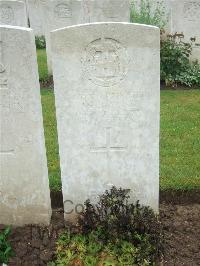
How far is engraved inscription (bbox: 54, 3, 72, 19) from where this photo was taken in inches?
375

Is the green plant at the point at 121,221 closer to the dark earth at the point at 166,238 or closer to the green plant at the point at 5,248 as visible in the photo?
the dark earth at the point at 166,238

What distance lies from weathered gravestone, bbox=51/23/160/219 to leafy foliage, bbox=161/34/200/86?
5131mm

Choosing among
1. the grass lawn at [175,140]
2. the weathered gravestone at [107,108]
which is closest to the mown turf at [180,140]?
the grass lawn at [175,140]

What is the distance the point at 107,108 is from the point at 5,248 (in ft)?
5.02

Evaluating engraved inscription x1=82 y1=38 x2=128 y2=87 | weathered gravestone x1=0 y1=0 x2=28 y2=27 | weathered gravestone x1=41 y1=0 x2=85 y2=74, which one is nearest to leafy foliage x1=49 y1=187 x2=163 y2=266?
engraved inscription x1=82 y1=38 x2=128 y2=87

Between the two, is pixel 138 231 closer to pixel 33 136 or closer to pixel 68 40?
pixel 33 136

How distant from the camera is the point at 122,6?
884cm

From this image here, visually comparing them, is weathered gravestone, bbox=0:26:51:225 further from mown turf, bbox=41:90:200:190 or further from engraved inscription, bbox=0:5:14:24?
engraved inscription, bbox=0:5:14:24

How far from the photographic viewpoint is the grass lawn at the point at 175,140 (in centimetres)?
523

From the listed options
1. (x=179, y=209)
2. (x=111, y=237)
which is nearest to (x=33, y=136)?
(x=111, y=237)

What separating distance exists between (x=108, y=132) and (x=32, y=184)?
0.87m

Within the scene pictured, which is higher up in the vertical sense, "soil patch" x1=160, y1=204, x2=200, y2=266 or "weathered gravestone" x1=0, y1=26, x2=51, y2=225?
"weathered gravestone" x1=0, y1=26, x2=51, y2=225

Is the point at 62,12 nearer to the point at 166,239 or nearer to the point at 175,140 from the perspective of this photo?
the point at 175,140

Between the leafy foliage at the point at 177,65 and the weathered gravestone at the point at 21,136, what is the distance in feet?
17.5
